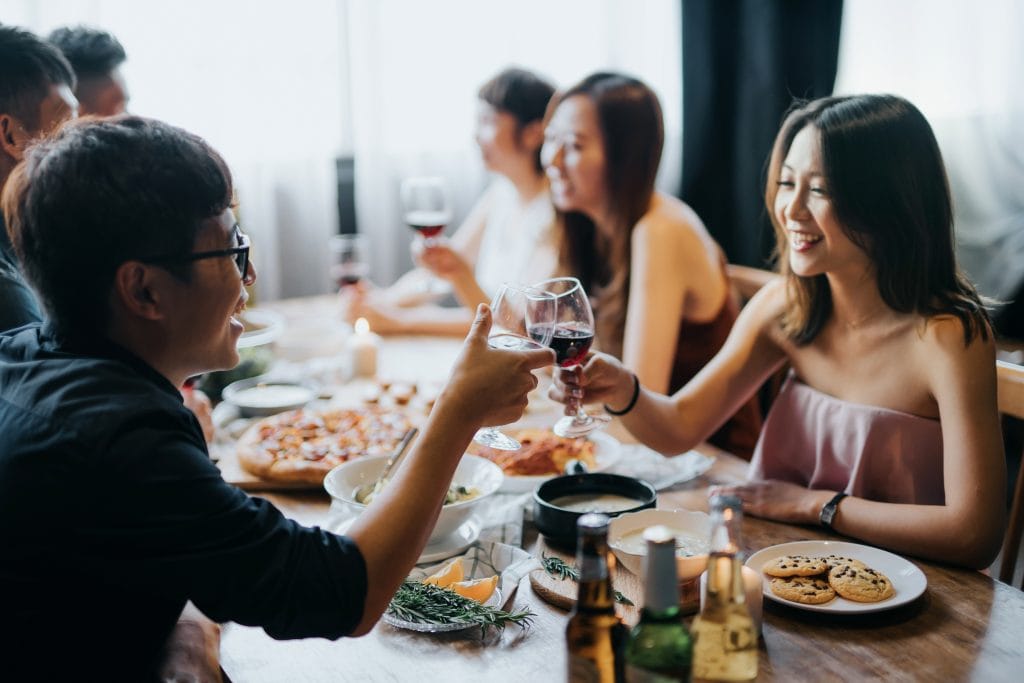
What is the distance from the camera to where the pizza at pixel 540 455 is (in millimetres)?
1768

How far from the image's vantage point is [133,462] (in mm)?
1012

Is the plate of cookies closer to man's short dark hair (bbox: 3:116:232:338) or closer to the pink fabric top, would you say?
the pink fabric top

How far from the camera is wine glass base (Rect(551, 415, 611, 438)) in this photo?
155 centimetres

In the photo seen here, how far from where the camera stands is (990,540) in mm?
1458

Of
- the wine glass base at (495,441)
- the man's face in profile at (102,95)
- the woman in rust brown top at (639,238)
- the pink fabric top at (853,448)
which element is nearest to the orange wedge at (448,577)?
the wine glass base at (495,441)

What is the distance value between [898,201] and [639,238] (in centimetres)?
87

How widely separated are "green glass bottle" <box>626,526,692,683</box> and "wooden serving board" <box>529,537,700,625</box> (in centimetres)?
36

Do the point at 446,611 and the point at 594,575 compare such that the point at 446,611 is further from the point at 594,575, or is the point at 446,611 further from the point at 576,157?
the point at 576,157

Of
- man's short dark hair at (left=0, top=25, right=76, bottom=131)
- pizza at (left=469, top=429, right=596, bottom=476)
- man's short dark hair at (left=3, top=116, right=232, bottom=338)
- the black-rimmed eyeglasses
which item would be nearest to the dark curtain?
pizza at (left=469, top=429, right=596, bottom=476)

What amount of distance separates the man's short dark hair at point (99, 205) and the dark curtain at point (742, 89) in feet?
10.3

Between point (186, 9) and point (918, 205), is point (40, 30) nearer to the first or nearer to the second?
point (186, 9)

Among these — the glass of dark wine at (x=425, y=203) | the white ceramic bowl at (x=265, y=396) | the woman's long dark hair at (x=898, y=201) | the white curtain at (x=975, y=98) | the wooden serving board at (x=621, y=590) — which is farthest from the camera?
the white curtain at (x=975, y=98)

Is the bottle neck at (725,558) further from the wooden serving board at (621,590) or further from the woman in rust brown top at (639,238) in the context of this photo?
the woman in rust brown top at (639,238)

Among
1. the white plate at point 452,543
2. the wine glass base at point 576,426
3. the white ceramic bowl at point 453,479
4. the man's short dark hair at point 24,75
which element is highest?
the man's short dark hair at point 24,75
